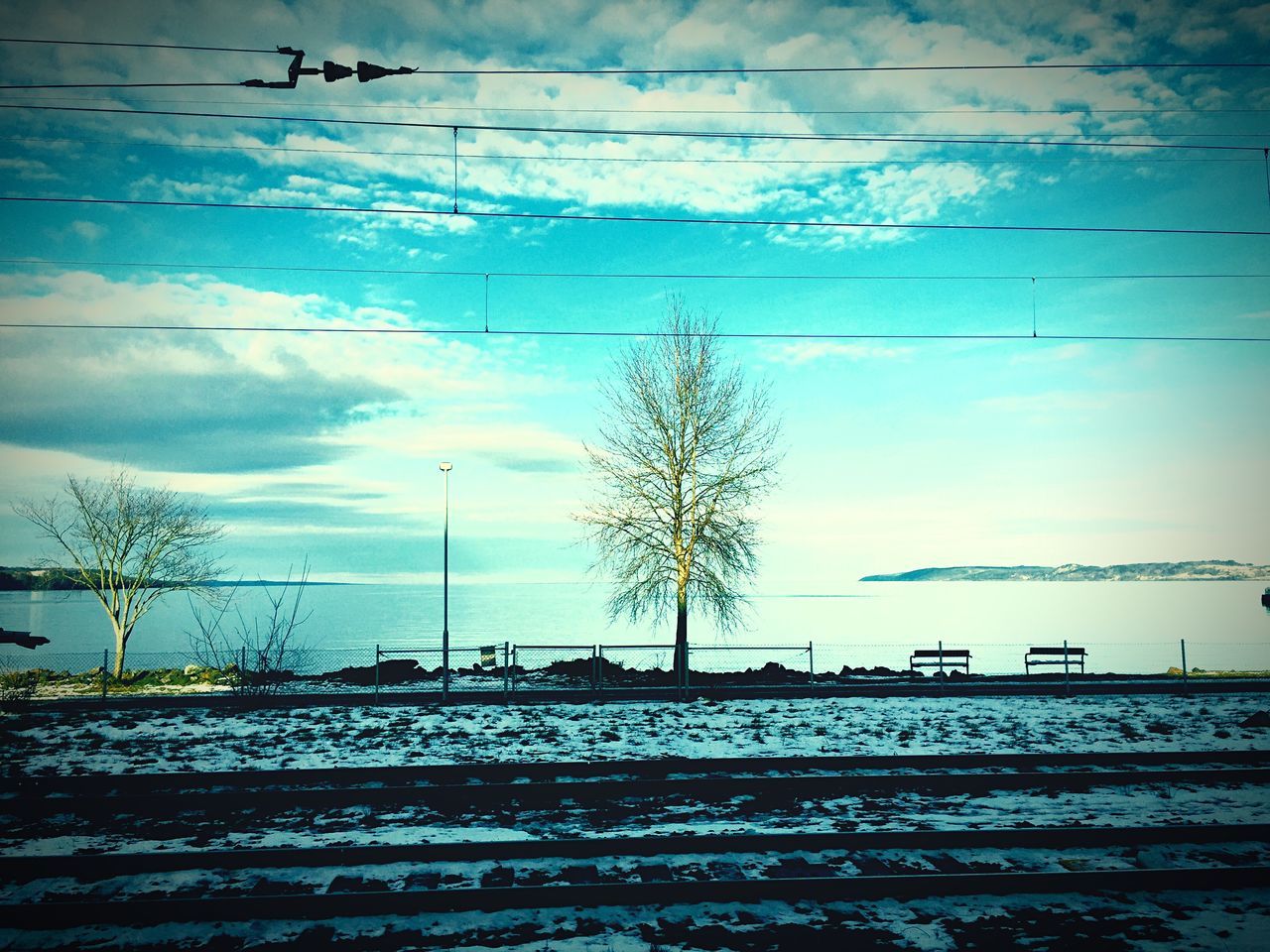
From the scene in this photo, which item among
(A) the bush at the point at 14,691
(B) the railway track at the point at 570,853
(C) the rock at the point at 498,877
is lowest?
(C) the rock at the point at 498,877

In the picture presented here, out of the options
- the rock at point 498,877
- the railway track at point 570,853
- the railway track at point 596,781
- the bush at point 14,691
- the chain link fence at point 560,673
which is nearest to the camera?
the railway track at point 570,853

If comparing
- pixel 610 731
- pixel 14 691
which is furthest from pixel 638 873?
pixel 14 691

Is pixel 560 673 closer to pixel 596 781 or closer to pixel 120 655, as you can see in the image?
pixel 120 655

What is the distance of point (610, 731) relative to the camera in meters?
16.9

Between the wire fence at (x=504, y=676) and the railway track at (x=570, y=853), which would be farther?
the wire fence at (x=504, y=676)

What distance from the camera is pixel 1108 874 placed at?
324 inches

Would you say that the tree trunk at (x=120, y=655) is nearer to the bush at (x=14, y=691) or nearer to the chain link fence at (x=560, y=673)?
the bush at (x=14, y=691)

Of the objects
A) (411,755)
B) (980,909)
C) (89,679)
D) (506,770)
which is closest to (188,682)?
(89,679)

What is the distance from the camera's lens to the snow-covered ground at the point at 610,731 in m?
14.5

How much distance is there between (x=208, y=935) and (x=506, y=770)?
19.7ft

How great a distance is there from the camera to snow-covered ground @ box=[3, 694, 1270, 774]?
47.7 ft

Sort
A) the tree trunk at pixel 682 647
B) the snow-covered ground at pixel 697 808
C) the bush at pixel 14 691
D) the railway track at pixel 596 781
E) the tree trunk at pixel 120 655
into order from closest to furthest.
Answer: the snow-covered ground at pixel 697 808
the railway track at pixel 596 781
the bush at pixel 14 691
the tree trunk at pixel 682 647
the tree trunk at pixel 120 655

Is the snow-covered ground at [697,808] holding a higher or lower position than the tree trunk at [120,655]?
lower

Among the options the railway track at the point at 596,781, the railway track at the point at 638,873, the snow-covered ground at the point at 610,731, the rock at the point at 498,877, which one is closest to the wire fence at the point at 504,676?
the snow-covered ground at the point at 610,731
